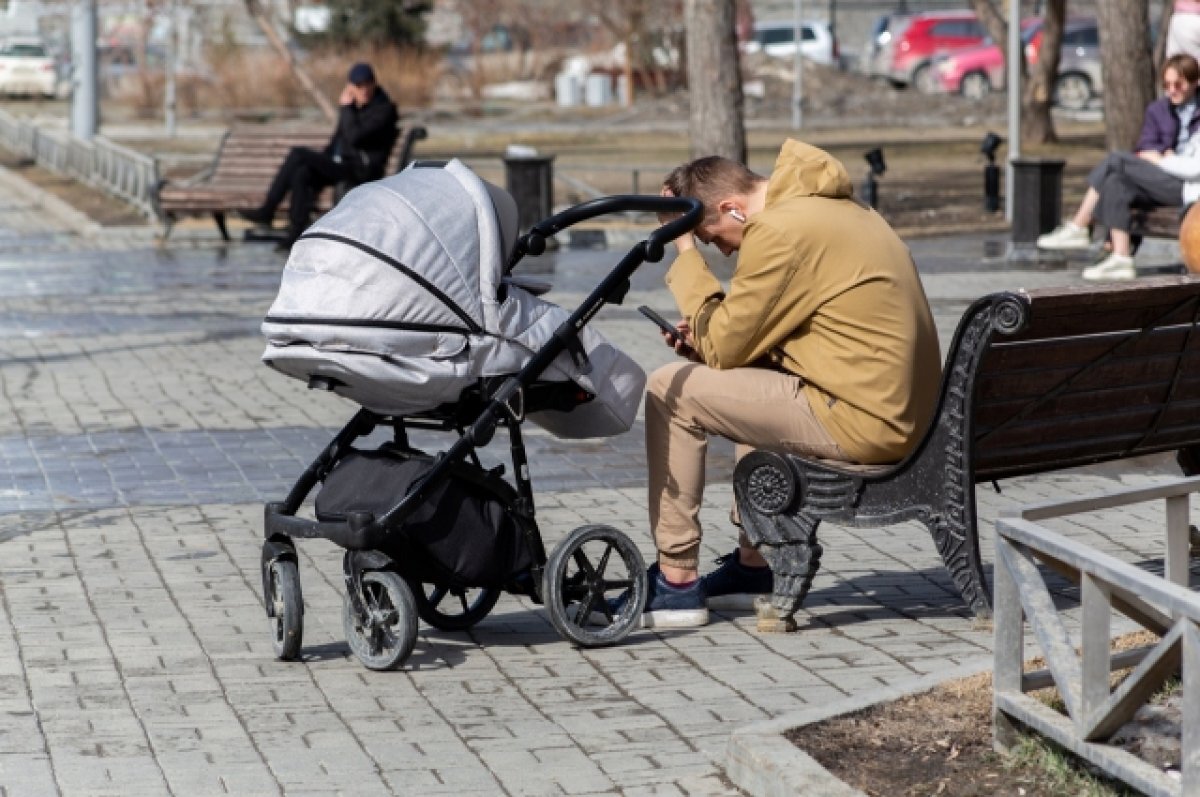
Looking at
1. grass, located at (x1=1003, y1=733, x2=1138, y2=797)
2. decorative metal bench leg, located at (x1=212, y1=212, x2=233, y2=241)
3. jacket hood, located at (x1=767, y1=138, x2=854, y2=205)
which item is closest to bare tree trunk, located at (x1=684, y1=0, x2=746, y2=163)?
decorative metal bench leg, located at (x1=212, y1=212, x2=233, y2=241)

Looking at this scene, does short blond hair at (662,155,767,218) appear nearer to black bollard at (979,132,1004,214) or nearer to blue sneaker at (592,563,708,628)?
Answer: blue sneaker at (592,563,708,628)

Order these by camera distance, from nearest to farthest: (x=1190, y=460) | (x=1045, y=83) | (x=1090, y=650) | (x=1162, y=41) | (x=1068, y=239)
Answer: (x=1090, y=650) < (x=1190, y=460) < (x=1068, y=239) < (x=1162, y=41) < (x=1045, y=83)

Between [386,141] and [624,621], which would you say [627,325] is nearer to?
[386,141]

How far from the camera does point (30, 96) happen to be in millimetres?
54625

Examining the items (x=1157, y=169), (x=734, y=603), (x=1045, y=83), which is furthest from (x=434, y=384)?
(x=1045, y=83)

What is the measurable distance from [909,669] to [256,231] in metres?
14.6

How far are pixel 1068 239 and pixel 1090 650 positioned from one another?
12422mm

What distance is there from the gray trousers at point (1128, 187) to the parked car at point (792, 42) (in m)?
37.5

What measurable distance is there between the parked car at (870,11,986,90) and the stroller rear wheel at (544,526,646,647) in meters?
44.5

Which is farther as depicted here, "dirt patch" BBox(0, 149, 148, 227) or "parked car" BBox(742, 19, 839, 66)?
"parked car" BBox(742, 19, 839, 66)

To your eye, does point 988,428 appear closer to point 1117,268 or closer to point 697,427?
point 697,427

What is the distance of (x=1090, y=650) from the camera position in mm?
4461

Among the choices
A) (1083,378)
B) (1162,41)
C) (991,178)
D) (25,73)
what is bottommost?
(991,178)

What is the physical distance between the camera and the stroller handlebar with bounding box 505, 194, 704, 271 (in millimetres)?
6090
